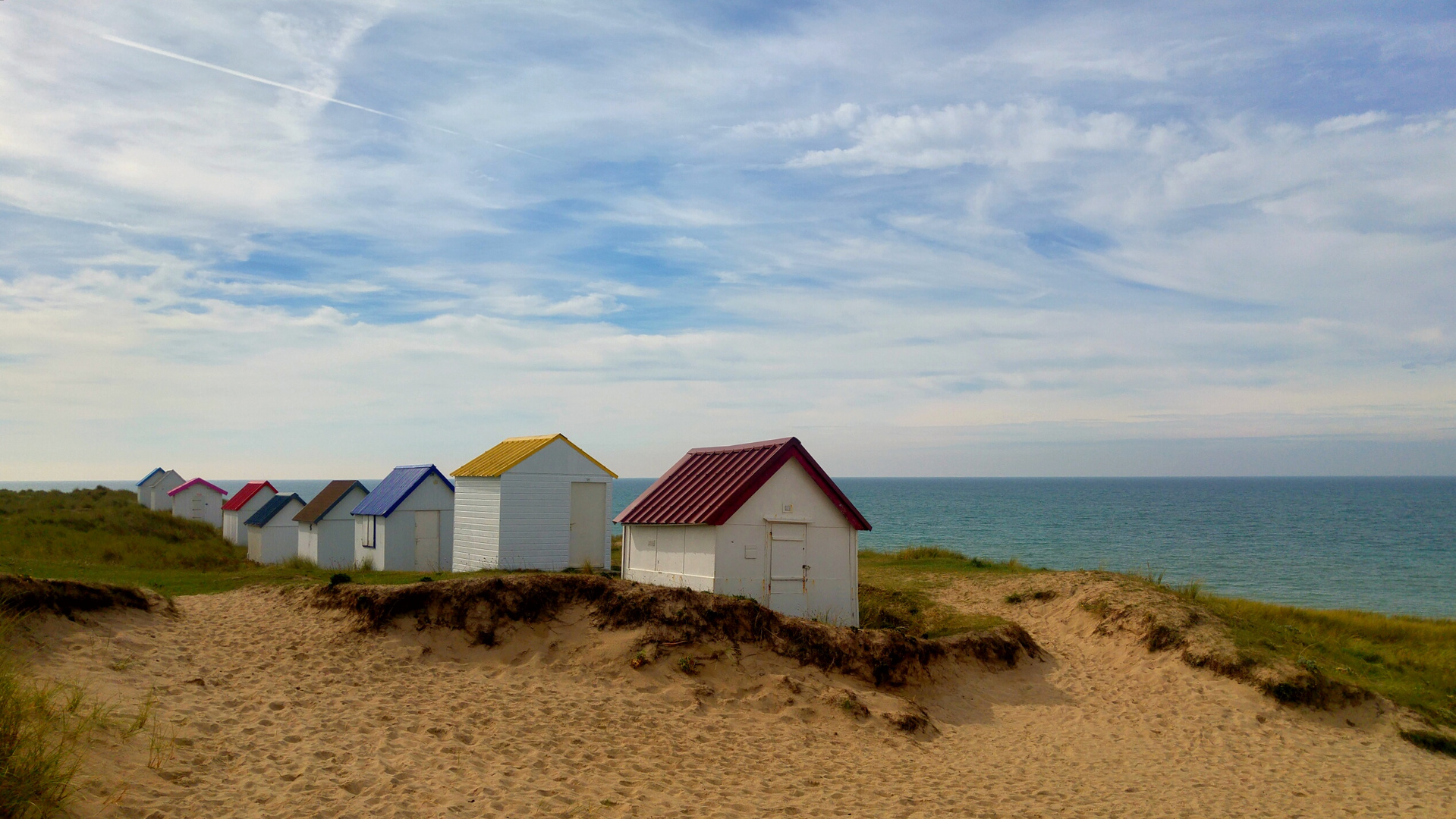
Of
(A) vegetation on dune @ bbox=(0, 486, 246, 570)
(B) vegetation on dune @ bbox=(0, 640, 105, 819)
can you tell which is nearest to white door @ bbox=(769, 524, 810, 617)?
(B) vegetation on dune @ bbox=(0, 640, 105, 819)

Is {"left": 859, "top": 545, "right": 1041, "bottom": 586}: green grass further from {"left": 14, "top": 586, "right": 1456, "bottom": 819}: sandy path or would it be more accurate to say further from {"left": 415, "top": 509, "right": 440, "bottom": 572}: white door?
{"left": 415, "top": 509, "right": 440, "bottom": 572}: white door

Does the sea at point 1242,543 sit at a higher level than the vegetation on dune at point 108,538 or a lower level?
lower

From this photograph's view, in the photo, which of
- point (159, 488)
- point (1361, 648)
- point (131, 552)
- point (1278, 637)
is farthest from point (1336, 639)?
point (159, 488)

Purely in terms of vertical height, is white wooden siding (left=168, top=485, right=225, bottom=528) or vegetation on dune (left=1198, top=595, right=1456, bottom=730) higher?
white wooden siding (left=168, top=485, right=225, bottom=528)

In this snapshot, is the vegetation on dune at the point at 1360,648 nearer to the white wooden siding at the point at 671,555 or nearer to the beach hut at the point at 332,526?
the white wooden siding at the point at 671,555

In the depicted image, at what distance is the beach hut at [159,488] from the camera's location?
57562 mm

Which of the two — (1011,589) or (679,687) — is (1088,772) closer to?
(679,687)

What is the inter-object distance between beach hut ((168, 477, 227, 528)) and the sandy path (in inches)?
1682

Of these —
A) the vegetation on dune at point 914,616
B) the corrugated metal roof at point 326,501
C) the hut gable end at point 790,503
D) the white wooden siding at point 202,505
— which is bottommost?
the vegetation on dune at point 914,616

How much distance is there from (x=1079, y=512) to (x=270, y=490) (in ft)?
303

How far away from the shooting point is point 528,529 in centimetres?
2648

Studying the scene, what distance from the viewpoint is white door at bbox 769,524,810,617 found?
18953 mm

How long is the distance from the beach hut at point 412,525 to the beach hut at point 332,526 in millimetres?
3315

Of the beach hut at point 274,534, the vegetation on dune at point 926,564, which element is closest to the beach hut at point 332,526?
the beach hut at point 274,534
